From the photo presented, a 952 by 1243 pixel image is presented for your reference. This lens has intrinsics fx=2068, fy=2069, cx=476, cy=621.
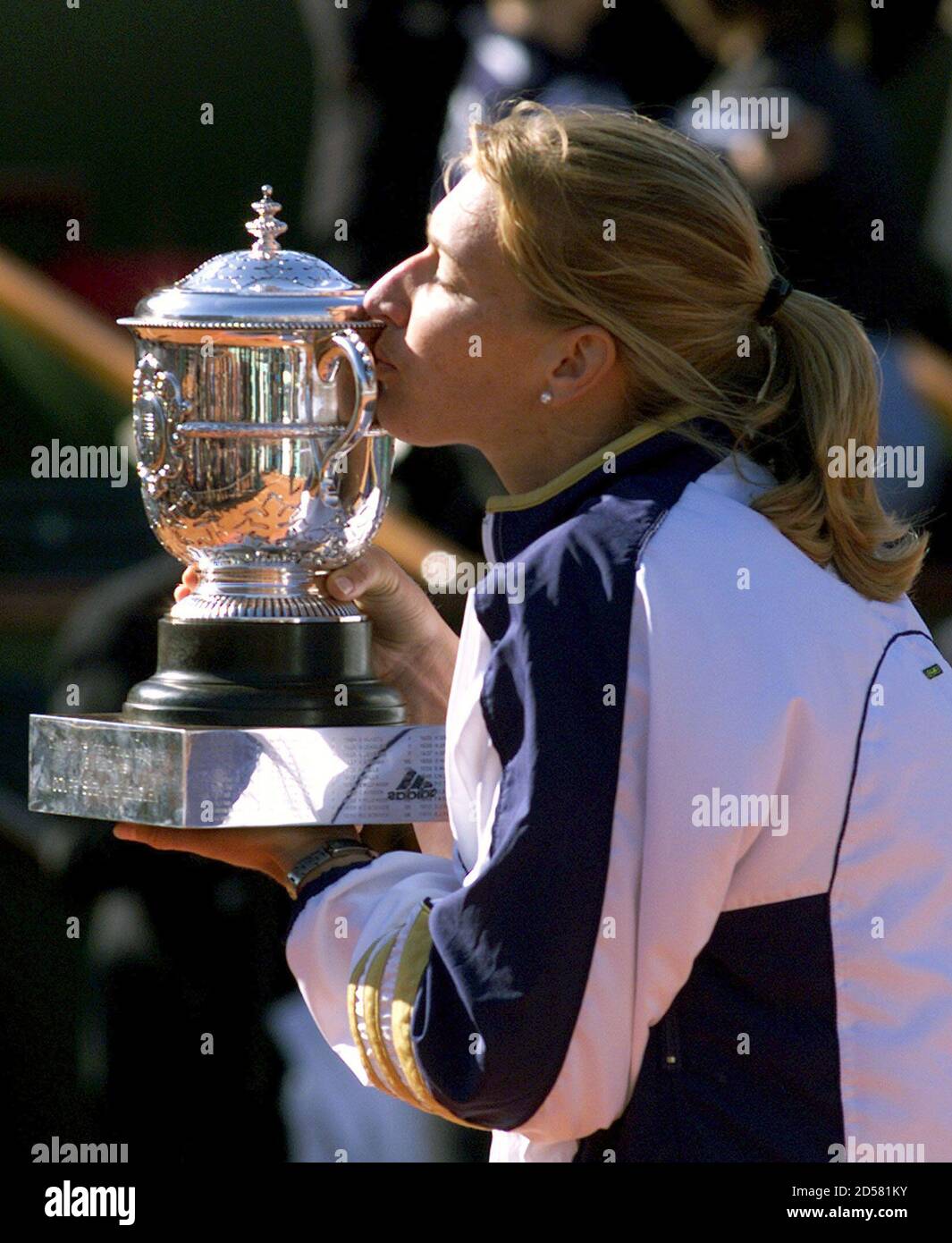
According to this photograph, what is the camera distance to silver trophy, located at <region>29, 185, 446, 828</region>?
1996 mm

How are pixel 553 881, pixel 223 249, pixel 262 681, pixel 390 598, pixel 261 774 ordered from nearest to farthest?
pixel 553 881, pixel 261 774, pixel 262 681, pixel 390 598, pixel 223 249

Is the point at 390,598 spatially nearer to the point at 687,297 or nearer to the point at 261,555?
the point at 261,555

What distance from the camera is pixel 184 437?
6.95 ft

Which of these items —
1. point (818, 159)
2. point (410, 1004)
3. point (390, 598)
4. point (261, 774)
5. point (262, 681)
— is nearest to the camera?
point (410, 1004)

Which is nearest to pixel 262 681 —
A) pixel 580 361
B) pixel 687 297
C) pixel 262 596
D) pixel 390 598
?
pixel 262 596

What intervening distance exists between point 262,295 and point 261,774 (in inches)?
19.6

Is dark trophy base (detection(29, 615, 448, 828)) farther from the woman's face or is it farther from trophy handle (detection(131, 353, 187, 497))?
the woman's face

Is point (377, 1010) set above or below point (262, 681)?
below

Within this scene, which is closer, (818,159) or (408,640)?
(408,640)

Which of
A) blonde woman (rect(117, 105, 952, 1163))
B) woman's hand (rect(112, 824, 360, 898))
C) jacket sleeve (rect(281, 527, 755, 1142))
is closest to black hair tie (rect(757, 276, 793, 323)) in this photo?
blonde woman (rect(117, 105, 952, 1163))

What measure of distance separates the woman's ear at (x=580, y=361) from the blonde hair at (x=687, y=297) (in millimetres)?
13

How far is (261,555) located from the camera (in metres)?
2.17

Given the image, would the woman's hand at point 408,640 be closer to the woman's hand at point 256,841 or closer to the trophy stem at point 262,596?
the trophy stem at point 262,596
